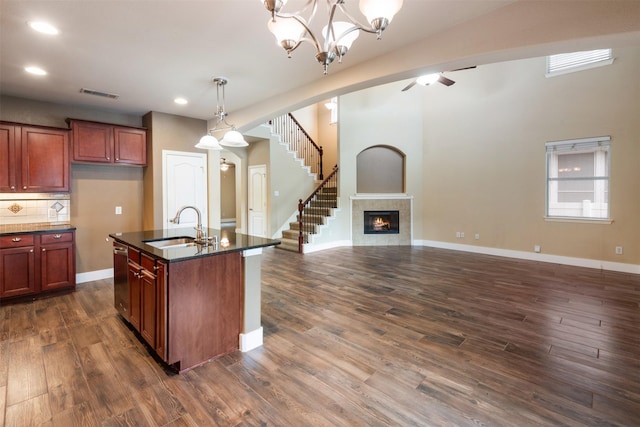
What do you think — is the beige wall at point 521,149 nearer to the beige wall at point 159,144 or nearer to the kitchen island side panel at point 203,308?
the beige wall at point 159,144

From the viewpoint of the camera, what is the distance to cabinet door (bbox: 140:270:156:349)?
94.9 inches

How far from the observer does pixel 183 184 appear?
5203 mm

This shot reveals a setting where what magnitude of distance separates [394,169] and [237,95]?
4.75 meters

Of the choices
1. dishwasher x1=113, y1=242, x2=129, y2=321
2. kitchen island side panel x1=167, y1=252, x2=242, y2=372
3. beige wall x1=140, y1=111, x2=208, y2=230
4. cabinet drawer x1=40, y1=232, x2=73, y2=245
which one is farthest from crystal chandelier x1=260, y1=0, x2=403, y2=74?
cabinet drawer x1=40, y1=232, x2=73, y2=245

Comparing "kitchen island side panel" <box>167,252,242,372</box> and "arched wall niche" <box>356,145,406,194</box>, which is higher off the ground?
"arched wall niche" <box>356,145,406,194</box>

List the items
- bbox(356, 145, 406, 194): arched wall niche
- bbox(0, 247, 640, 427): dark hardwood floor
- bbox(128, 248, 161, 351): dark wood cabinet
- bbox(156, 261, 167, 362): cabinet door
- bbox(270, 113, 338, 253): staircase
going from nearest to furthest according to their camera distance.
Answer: bbox(0, 247, 640, 427): dark hardwood floor → bbox(156, 261, 167, 362): cabinet door → bbox(128, 248, 161, 351): dark wood cabinet → bbox(270, 113, 338, 253): staircase → bbox(356, 145, 406, 194): arched wall niche

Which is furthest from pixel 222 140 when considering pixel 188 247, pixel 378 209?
pixel 378 209

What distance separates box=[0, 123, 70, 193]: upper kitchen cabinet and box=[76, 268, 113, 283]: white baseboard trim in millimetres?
1361

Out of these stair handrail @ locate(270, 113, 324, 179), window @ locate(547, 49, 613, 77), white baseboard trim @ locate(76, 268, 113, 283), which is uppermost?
window @ locate(547, 49, 613, 77)

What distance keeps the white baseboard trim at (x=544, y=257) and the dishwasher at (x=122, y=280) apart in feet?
21.2

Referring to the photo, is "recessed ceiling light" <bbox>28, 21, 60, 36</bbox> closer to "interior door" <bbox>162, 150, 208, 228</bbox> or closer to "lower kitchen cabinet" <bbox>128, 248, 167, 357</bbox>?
"lower kitchen cabinet" <bbox>128, 248, 167, 357</bbox>

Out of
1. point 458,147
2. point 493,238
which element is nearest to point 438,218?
point 493,238

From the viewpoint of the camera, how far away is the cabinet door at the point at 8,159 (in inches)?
149

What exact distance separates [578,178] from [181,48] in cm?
683
